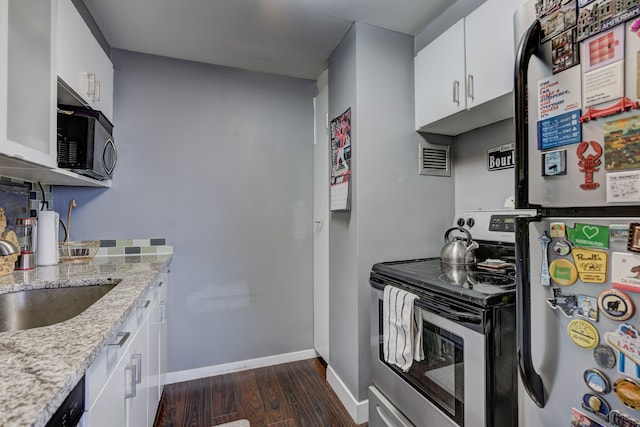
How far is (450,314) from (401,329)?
11.4 inches

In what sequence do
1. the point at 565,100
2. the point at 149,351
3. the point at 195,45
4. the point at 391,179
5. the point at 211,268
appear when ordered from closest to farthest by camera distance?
the point at 565,100, the point at 149,351, the point at 391,179, the point at 195,45, the point at 211,268

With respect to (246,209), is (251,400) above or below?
below

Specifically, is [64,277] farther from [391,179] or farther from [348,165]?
[391,179]

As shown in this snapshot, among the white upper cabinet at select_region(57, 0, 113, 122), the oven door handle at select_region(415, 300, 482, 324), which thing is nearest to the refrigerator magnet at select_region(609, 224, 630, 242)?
the oven door handle at select_region(415, 300, 482, 324)

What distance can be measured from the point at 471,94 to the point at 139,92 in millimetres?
2200

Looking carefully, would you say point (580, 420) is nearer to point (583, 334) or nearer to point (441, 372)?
point (583, 334)

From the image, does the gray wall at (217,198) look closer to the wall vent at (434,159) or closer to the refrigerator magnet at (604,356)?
the wall vent at (434,159)

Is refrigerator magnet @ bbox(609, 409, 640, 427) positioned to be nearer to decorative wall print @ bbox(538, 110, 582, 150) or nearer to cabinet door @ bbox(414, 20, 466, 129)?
decorative wall print @ bbox(538, 110, 582, 150)

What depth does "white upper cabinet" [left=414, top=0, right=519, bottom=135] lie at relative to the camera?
4.33 feet

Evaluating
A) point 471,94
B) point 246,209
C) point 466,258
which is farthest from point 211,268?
point 471,94

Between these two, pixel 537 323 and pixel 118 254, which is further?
pixel 118 254

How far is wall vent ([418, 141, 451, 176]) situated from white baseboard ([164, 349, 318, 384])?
5.84 ft

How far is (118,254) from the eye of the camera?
6.93ft

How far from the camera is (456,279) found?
50.8 inches
